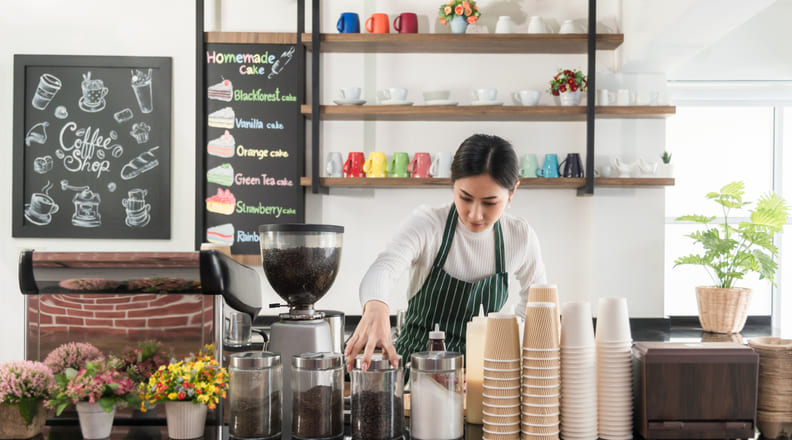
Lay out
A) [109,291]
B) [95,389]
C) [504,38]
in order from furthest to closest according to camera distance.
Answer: [504,38], [109,291], [95,389]

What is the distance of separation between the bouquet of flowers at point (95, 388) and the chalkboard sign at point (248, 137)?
6.95 feet

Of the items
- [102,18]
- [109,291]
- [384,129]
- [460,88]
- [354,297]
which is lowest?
[354,297]

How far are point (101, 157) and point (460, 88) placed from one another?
1.95 m

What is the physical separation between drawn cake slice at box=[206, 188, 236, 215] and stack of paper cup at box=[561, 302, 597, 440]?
2.45 meters

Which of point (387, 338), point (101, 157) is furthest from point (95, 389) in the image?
point (101, 157)

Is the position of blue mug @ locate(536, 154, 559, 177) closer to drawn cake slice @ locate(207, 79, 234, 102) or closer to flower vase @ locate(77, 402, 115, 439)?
drawn cake slice @ locate(207, 79, 234, 102)

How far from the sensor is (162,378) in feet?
3.94

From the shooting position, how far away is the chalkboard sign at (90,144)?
133 inches

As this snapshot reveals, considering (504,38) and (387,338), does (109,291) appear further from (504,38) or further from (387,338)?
(504,38)

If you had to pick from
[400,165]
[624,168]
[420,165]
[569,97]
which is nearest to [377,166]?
[400,165]

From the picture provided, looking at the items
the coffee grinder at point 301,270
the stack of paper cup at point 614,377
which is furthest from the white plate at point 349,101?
the stack of paper cup at point 614,377

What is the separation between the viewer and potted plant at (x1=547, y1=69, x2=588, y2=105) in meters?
3.16

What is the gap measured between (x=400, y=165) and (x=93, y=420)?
87.5 inches

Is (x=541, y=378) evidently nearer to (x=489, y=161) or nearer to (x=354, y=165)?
(x=489, y=161)
